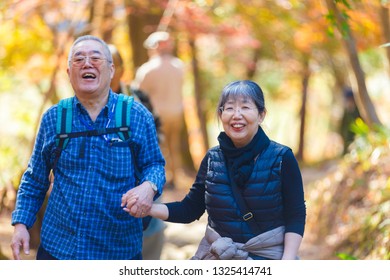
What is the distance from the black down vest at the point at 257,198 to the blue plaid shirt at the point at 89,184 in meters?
0.32

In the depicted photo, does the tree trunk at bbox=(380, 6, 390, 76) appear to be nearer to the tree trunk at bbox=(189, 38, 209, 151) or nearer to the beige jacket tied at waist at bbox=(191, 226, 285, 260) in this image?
the beige jacket tied at waist at bbox=(191, 226, 285, 260)

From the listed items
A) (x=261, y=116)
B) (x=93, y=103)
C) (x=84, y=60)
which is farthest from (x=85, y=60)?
(x=261, y=116)

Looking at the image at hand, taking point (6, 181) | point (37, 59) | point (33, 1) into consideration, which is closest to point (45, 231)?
point (6, 181)

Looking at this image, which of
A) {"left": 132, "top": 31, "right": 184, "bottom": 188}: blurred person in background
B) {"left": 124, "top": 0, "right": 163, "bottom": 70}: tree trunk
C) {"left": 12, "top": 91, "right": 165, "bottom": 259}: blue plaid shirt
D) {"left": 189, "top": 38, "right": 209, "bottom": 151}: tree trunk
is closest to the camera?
{"left": 12, "top": 91, "right": 165, "bottom": 259}: blue plaid shirt

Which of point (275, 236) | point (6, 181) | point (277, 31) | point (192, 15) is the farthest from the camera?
point (277, 31)

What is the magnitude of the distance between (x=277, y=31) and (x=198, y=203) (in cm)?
1471

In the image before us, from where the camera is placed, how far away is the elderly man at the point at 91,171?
3.42 metres

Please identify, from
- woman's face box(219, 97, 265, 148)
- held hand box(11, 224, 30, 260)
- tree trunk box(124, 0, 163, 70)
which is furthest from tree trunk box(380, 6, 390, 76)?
held hand box(11, 224, 30, 260)

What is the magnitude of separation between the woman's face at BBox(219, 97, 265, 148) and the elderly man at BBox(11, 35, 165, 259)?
43 cm

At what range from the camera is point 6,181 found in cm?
802

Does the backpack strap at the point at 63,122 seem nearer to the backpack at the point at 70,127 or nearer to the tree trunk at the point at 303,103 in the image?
the backpack at the point at 70,127

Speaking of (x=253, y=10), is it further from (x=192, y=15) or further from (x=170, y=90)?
(x=170, y=90)

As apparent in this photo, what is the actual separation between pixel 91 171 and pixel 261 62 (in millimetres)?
18749

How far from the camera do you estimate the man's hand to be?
3277 mm
